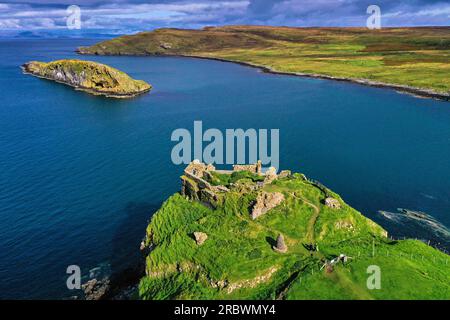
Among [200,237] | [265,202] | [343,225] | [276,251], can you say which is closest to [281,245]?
[276,251]

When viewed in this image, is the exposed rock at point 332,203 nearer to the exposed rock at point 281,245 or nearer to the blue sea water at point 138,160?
the exposed rock at point 281,245

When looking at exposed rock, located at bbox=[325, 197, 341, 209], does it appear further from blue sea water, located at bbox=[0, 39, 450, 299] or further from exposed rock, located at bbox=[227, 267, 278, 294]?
blue sea water, located at bbox=[0, 39, 450, 299]

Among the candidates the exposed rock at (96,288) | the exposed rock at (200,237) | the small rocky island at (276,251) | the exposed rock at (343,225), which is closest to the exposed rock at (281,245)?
the small rocky island at (276,251)

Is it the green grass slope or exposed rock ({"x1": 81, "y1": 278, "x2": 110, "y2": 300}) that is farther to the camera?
exposed rock ({"x1": 81, "y1": 278, "x2": 110, "y2": 300})

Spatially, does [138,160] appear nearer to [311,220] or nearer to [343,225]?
[311,220]

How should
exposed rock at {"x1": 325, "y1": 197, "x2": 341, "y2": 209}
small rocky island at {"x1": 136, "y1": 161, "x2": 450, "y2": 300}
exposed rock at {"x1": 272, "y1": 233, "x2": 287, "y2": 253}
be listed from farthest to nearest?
exposed rock at {"x1": 325, "y1": 197, "x2": 341, "y2": 209} < exposed rock at {"x1": 272, "y1": 233, "x2": 287, "y2": 253} < small rocky island at {"x1": 136, "y1": 161, "x2": 450, "y2": 300}

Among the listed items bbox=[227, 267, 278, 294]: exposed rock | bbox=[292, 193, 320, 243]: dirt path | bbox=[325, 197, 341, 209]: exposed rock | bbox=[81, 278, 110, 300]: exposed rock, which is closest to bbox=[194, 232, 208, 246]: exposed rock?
bbox=[227, 267, 278, 294]: exposed rock

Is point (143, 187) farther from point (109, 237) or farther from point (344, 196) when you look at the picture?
point (344, 196)
